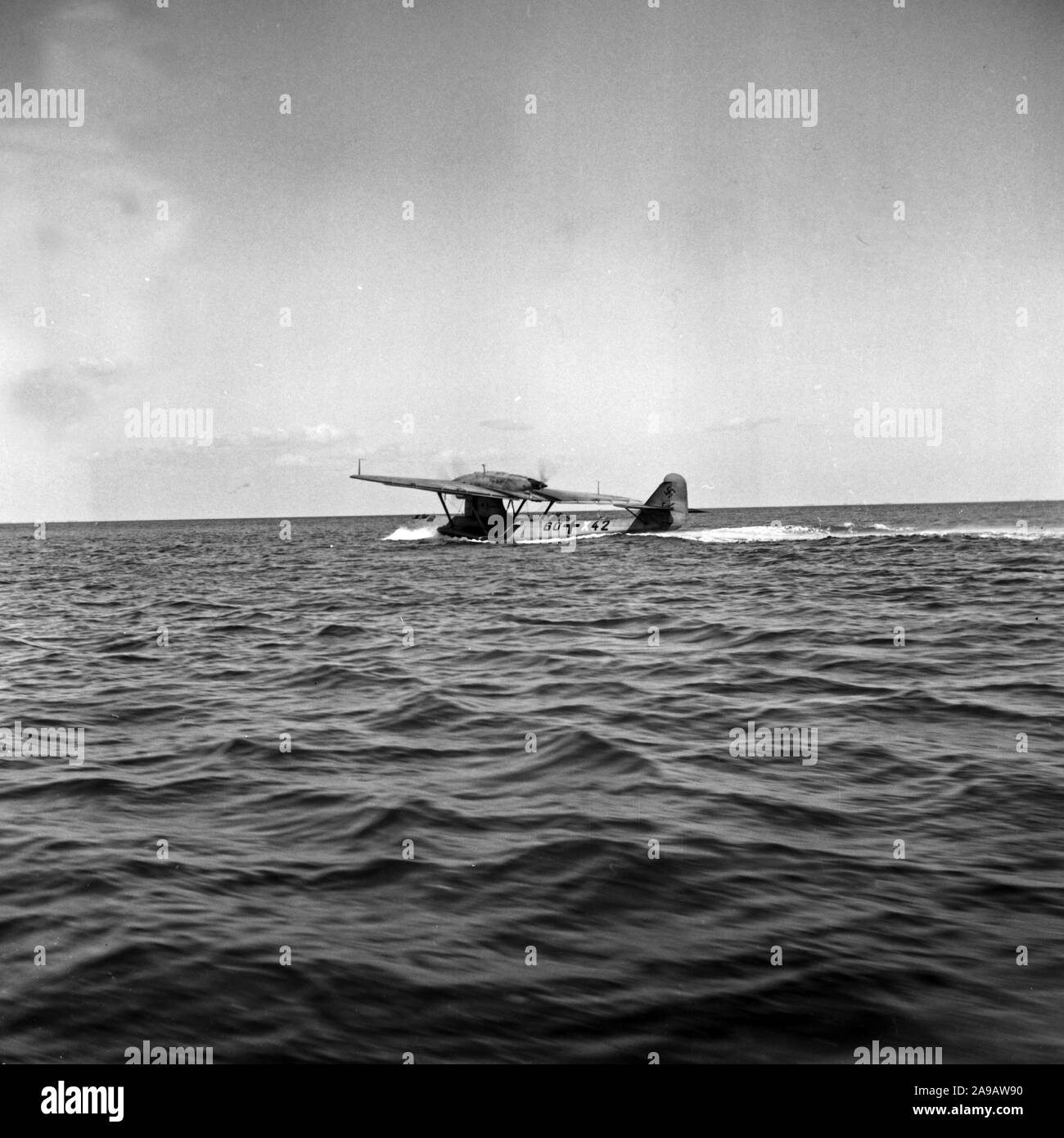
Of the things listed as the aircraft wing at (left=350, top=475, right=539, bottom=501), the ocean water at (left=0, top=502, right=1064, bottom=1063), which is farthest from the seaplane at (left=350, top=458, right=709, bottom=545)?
the ocean water at (left=0, top=502, right=1064, bottom=1063)

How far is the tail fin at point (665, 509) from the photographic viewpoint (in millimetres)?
77062

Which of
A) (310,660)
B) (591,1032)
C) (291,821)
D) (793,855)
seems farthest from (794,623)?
(591,1032)

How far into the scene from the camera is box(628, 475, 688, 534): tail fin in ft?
253

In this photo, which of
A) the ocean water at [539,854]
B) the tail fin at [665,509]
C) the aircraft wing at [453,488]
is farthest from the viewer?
the tail fin at [665,509]

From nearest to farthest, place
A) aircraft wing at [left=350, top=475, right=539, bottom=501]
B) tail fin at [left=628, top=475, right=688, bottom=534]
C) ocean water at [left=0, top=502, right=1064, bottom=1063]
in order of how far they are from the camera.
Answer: ocean water at [left=0, top=502, right=1064, bottom=1063] < aircraft wing at [left=350, top=475, right=539, bottom=501] < tail fin at [left=628, top=475, right=688, bottom=534]

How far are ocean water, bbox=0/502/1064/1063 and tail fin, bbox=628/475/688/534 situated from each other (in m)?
60.4

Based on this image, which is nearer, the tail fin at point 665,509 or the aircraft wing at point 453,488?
the aircraft wing at point 453,488

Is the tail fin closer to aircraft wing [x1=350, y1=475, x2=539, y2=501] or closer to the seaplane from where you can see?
the seaplane

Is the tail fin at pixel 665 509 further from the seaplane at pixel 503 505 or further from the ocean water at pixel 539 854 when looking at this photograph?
the ocean water at pixel 539 854

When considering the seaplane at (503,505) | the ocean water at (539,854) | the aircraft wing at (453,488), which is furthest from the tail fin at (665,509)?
the ocean water at (539,854)

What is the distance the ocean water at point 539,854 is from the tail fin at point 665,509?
60449 mm

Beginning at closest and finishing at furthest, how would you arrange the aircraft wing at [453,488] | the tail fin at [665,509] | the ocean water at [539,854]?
1. the ocean water at [539,854]
2. the aircraft wing at [453,488]
3. the tail fin at [665,509]
